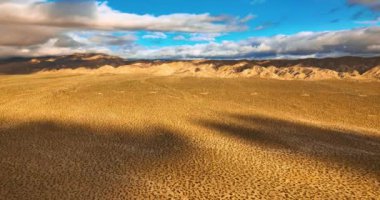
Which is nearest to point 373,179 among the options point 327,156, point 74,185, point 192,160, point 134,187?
point 327,156

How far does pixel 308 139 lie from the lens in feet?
126

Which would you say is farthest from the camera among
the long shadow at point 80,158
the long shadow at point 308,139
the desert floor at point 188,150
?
the long shadow at point 308,139

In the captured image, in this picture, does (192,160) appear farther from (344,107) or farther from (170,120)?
(344,107)

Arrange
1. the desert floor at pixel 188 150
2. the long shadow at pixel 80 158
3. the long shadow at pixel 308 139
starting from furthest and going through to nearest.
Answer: the long shadow at pixel 308 139
the desert floor at pixel 188 150
the long shadow at pixel 80 158

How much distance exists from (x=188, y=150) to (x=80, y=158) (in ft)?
27.1

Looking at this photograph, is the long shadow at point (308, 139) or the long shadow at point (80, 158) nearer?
the long shadow at point (80, 158)

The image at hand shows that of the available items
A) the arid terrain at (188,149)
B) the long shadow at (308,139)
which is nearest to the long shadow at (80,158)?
the arid terrain at (188,149)

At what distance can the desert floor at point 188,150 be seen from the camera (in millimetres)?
25188

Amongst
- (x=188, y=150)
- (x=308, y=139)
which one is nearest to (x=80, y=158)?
(x=188, y=150)

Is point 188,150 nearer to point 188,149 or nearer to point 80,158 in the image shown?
point 188,149

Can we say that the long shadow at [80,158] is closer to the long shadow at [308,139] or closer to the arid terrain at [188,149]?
the arid terrain at [188,149]

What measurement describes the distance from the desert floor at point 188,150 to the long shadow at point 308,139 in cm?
9

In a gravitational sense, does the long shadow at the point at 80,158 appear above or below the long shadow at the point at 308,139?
above

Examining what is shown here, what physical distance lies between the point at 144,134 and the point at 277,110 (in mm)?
22010
